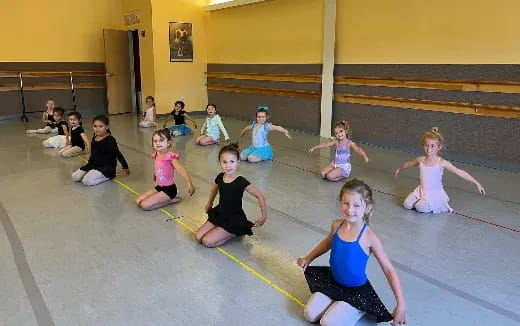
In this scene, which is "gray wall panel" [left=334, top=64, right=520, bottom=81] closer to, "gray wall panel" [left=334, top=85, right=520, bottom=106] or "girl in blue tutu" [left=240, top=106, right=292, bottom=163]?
"gray wall panel" [left=334, top=85, right=520, bottom=106]

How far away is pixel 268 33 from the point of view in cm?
934

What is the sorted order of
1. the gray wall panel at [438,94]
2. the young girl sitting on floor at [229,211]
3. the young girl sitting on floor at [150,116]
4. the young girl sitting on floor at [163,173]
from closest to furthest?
1. the young girl sitting on floor at [229,211]
2. the young girl sitting on floor at [163,173]
3. the gray wall panel at [438,94]
4. the young girl sitting on floor at [150,116]

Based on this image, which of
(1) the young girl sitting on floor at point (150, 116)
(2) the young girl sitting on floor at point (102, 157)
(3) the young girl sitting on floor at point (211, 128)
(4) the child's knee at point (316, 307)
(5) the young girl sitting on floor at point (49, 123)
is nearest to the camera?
(4) the child's knee at point (316, 307)

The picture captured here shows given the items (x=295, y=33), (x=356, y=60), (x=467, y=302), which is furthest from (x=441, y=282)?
(x=295, y=33)

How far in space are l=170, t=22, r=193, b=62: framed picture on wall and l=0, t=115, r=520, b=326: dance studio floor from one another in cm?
622

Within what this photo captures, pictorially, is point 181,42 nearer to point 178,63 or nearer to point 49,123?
point 178,63

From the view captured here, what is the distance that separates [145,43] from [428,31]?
7052 mm

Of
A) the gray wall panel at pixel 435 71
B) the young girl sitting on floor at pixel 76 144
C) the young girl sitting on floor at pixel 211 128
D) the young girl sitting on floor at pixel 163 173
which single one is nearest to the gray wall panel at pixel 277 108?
the gray wall panel at pixel 435 71

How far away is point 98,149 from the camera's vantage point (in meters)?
5.06

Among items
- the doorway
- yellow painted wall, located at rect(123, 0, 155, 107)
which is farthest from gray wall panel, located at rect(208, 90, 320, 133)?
the doorway

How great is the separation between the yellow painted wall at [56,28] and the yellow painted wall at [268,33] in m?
2.93

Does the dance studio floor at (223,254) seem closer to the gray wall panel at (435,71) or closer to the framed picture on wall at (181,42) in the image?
the gray wall panel at (435,71)

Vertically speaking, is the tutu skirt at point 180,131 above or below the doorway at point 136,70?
below

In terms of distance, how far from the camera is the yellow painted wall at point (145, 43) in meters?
10.3
